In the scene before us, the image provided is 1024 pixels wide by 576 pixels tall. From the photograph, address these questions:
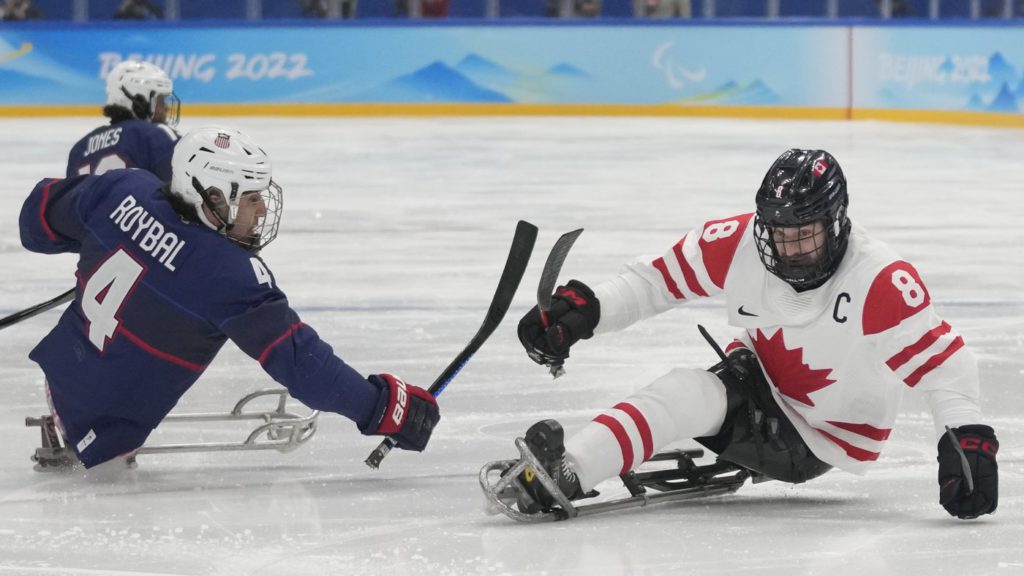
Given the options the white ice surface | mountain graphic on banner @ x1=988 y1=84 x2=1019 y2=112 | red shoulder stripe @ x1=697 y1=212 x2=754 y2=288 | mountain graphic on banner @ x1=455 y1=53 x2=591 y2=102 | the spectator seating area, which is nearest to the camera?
the white ice surface

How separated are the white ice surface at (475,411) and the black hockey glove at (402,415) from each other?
5.4 inches

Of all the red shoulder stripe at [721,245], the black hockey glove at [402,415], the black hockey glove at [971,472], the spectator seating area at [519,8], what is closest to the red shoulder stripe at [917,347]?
the black hockey glove at [971,472]

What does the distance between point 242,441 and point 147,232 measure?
28.5 inches

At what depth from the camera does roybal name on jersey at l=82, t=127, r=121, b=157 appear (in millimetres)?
5449

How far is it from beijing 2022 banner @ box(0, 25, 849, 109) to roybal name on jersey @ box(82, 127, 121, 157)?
388 inches

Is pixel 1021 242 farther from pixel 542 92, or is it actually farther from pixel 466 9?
pixel 466 9

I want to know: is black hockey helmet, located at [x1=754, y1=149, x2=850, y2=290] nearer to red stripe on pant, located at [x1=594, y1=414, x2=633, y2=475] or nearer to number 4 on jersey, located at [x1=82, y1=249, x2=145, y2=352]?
red stripe on pant, located at [x1=594, y1=414, x2=633, y2=475]

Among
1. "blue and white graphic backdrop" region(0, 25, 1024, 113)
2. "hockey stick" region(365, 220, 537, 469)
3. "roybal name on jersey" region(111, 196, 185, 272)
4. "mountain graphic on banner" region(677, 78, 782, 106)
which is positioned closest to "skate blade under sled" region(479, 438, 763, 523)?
"hockey stick" region(365, 220, 537, 469)

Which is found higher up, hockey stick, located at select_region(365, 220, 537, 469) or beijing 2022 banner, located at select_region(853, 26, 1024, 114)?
hockey stick, located at select_region(365, 220, 537, 469)

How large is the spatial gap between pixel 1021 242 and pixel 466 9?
11211 mm

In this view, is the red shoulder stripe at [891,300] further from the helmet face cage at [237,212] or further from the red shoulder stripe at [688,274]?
the helmet face cage at [237,212]

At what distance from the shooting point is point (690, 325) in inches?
205

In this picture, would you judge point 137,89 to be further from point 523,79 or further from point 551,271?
point 523,79

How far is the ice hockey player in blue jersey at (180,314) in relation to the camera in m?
3.09
